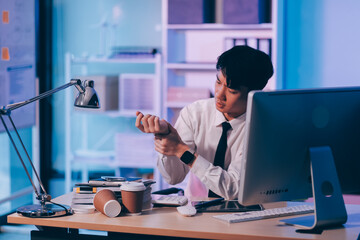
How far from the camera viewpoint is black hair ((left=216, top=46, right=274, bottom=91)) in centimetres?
234

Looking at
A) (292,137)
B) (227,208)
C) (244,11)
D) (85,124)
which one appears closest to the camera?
(292,137)

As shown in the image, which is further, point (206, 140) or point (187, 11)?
point (187, 11)

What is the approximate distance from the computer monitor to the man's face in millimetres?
590

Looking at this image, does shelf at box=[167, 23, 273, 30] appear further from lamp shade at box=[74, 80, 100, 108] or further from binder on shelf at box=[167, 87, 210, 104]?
lamp shade at box=[74, 80, 100, 108]

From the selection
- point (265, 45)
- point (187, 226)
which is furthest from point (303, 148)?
point (265, 45)

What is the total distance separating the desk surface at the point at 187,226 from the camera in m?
1.82

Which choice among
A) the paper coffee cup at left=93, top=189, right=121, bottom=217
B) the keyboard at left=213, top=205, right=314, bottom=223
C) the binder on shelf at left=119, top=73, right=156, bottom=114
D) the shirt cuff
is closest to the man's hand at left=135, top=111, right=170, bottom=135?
the shirt cuff

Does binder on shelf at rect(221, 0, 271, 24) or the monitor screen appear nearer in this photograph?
the monitor screen

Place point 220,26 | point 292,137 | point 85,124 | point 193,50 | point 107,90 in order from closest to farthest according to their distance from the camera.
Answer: point 292,137 < point 220,26 < point 107,90 < point 193,50 < point 85,124

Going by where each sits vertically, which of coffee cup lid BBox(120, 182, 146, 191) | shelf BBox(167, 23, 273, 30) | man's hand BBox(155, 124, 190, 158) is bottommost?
coffee cup lid BBox(120, 182, 146, 191)

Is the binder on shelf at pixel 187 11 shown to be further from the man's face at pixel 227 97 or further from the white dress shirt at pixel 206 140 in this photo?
the man's face at pixel 227 97

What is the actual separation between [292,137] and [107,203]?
69 cm

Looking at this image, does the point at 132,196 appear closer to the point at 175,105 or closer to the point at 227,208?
the point at 227,208

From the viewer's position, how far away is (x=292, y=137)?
1.80 meters
